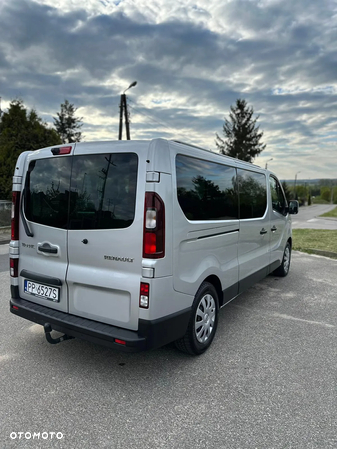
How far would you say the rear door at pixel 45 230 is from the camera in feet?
9.69

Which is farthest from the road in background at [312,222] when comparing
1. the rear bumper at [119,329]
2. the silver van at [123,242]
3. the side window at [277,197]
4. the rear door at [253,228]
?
the rear bumper at [119,329]

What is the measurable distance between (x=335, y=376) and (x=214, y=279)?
1.35m

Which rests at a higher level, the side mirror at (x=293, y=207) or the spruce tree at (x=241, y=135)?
the spruce tree at (x=241, y=135)

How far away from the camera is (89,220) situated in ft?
9.14

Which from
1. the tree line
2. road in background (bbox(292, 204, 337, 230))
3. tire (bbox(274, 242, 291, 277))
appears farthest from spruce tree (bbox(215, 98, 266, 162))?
tire (bbox(274, 242, 291, 277))

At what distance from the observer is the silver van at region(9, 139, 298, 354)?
2.55 metres

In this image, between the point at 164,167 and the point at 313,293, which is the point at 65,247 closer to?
the point at 164,167

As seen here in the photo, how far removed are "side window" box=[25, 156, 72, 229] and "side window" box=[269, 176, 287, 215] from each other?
3465mm

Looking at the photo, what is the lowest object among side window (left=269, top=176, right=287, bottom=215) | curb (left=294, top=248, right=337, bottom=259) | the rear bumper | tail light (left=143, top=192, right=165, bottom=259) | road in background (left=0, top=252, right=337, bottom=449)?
road in background (left=0, top=252, right=337, bottom=449)

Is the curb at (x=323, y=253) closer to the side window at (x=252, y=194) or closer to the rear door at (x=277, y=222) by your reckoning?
the rear door at (x=277, y=222)

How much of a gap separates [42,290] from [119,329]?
37.5 inches

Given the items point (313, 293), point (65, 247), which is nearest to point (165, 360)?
point (65, 247)

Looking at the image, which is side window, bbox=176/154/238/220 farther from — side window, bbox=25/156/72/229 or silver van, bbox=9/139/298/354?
side window, bbox=25/156/72/229

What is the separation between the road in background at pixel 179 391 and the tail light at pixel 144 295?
72cm
